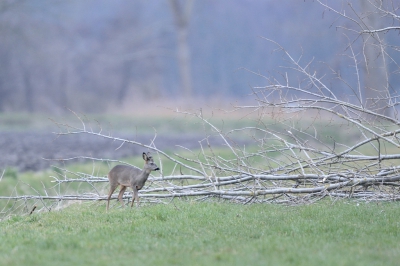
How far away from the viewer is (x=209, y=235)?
8.62 metres

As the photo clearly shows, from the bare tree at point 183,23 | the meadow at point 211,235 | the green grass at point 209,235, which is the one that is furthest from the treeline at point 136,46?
the green grass at point 209,235

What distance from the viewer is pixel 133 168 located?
11242mm

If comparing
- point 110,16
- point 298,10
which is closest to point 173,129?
point 298,10

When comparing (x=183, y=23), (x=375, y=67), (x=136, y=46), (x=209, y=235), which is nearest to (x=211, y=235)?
(x=209, y=235)

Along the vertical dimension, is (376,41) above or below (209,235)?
above

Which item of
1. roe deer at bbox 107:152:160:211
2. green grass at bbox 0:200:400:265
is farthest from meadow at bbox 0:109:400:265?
roe deer at bbox 107:152:160:211

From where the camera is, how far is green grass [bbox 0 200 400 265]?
7.23 meters

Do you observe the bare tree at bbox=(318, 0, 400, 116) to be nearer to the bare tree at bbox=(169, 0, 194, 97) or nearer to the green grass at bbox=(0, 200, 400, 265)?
the green grass at bbox=(0, 200, 400, 265)

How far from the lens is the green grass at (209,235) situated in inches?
285

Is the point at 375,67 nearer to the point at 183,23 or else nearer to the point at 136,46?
the point at 183,23

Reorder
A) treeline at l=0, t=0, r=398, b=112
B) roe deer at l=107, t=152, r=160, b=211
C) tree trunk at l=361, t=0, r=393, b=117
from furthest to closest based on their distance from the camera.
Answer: treeline at l=0, t=0, r=398, b=112
roe deer at l=107, t=152, r=160, b=211
tree trunk at l=361, t=0, r=393, b=117

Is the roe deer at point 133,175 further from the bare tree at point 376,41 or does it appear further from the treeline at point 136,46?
the treeline at point 136,46

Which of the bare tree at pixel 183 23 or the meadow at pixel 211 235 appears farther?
the bare tree at pixel 183 23

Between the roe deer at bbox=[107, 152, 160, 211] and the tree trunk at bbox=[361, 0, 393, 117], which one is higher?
the tree trunk at bbox=[361, 0, 393, 117]
